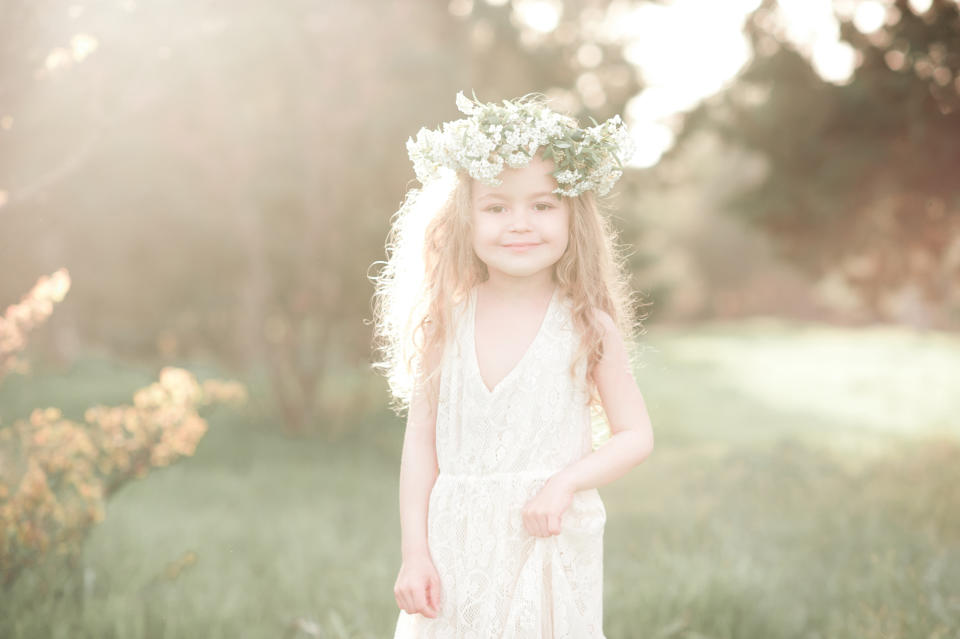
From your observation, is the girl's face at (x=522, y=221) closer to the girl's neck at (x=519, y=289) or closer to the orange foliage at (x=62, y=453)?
the girl's neck at (x=519, y=289)

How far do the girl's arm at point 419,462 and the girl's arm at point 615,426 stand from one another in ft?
1.28

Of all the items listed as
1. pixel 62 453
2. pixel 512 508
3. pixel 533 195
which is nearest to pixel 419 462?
Result: pixel 512 508

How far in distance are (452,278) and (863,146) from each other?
5174mm

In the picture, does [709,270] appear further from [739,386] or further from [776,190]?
[776,190]

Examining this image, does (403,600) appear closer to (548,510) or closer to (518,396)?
(548,510)

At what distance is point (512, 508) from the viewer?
2277 mm

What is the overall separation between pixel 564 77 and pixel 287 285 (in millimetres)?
4201

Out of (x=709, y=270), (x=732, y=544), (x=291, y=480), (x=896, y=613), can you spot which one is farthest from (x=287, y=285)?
(x=709, y=270)

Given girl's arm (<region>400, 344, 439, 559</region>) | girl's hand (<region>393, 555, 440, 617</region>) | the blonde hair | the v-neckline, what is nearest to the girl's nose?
the blonde hair

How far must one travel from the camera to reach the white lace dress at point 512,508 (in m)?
2.26

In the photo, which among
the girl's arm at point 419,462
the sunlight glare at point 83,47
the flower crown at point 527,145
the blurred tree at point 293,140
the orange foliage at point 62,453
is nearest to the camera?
the flower crown at point 527,145

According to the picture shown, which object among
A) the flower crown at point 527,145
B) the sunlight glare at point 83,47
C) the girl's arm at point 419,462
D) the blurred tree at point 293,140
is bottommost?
the girl's arm at point 419,462

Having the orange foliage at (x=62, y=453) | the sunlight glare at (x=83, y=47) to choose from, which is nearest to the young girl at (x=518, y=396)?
the orange foliage at (x=62, y=453)

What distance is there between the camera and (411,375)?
2541mm
